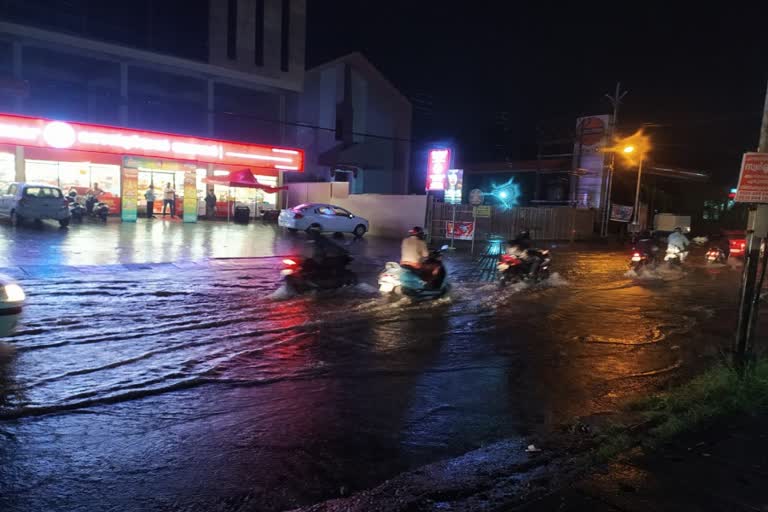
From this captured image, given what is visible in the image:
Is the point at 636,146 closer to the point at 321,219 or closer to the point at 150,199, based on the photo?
the point at 321,219

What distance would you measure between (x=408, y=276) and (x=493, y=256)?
37.4 ft

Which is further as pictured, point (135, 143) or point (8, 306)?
point (135, 143)

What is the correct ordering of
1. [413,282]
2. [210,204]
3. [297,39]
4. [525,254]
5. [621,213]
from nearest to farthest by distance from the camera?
[413,282], [525,254], [210,204], [621,213], [297,39]

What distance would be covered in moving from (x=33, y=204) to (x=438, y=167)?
16.7 metres

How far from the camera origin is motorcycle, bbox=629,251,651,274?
18406 millimetres

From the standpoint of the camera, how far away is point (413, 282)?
1185cm

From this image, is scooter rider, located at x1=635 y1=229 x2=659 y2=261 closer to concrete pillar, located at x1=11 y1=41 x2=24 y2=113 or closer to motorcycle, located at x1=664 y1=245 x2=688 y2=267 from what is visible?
motorcycle, located at x1=664 y1=245 x2=688 y2=267

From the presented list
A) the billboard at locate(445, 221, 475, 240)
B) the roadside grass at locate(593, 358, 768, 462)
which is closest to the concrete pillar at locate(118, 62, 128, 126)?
the billboard at locate(445, 221, 475, 240)

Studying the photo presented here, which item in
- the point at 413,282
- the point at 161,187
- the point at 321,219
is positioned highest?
the point at 161,187

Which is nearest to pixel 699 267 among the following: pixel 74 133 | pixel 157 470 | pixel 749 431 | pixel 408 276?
pixel 408 276

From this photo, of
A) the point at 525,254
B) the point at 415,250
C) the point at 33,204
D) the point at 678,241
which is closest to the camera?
the point at 415,250

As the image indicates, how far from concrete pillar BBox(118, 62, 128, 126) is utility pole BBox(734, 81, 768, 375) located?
3111 cm

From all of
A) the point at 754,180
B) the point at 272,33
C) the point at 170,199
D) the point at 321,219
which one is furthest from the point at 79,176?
the point at 754,180

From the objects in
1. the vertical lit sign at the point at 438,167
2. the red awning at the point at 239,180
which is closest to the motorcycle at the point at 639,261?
the vertical lit sign at the point at 438,167
